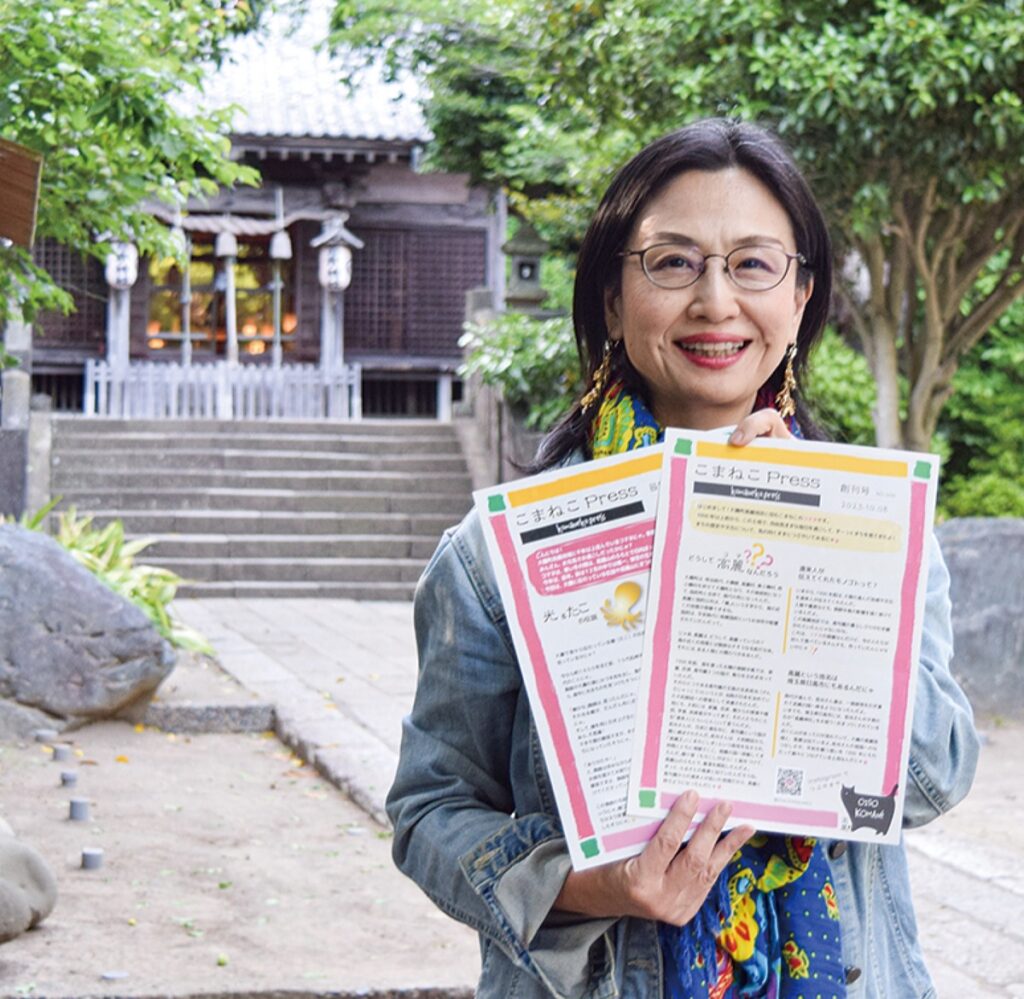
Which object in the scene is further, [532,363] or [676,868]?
[532,363]

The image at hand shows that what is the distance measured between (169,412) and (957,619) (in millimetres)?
11837

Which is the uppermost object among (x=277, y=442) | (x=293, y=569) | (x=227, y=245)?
(x=227, y=245)

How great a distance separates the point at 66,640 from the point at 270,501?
283 inches

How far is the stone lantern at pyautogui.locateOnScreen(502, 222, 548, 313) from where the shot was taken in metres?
14.1

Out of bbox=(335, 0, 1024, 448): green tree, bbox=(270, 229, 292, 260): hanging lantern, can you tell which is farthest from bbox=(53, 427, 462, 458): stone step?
bbox=(335, 0, 1024, 448): green tree

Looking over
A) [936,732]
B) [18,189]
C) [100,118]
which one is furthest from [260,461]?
[936,732]

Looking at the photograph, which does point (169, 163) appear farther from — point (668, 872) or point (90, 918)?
point (668, 872)

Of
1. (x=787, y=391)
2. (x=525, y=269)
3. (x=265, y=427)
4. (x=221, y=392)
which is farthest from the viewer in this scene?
(x=221, y=392)

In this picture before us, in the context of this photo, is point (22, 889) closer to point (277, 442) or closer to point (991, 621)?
point (991, 621)

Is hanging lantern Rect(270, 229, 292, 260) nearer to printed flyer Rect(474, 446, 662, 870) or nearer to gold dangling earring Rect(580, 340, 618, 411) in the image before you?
gold dangling earring Rect(580, 340, 618, 411)

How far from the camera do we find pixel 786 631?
144 cm

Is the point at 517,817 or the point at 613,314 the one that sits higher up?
the point at 613,314

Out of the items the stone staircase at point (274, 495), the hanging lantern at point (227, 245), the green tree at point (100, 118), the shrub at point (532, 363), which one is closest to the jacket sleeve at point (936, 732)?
the green tree at point (100, 118)

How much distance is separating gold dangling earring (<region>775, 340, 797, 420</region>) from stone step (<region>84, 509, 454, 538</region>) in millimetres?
11890
